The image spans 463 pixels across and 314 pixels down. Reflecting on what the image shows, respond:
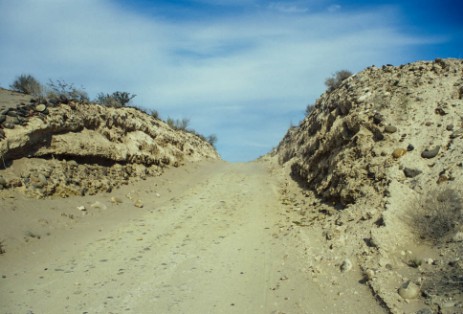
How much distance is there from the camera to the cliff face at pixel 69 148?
1027 cm

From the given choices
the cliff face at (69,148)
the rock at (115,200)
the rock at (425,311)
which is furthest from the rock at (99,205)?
the rock at (425,311)

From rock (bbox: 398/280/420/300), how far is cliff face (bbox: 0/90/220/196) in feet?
31.0

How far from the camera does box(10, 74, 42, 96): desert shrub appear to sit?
13446mm

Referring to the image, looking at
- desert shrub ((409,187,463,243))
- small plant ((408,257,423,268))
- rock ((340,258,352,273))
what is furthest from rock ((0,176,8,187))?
desert shrub ((409,187,463,243))

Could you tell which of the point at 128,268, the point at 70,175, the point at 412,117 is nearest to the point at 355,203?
the point at 412,117

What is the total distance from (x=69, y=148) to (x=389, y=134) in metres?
10.3

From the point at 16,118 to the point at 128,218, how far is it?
14.8ft

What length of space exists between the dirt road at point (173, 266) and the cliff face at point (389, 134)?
80.1 inches

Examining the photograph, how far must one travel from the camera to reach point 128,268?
7.00m

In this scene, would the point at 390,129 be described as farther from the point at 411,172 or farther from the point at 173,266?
the point at 173,266

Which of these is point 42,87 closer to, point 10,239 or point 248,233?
point 10,239

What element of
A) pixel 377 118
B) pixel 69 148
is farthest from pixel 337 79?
pixel 69 148

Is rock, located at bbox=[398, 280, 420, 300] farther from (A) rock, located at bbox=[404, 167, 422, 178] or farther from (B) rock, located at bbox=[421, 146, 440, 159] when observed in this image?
(B) rock, located at bbox=[421, 146, 440, 159]

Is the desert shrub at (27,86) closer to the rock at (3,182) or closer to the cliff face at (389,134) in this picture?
the rock at (3,182)
